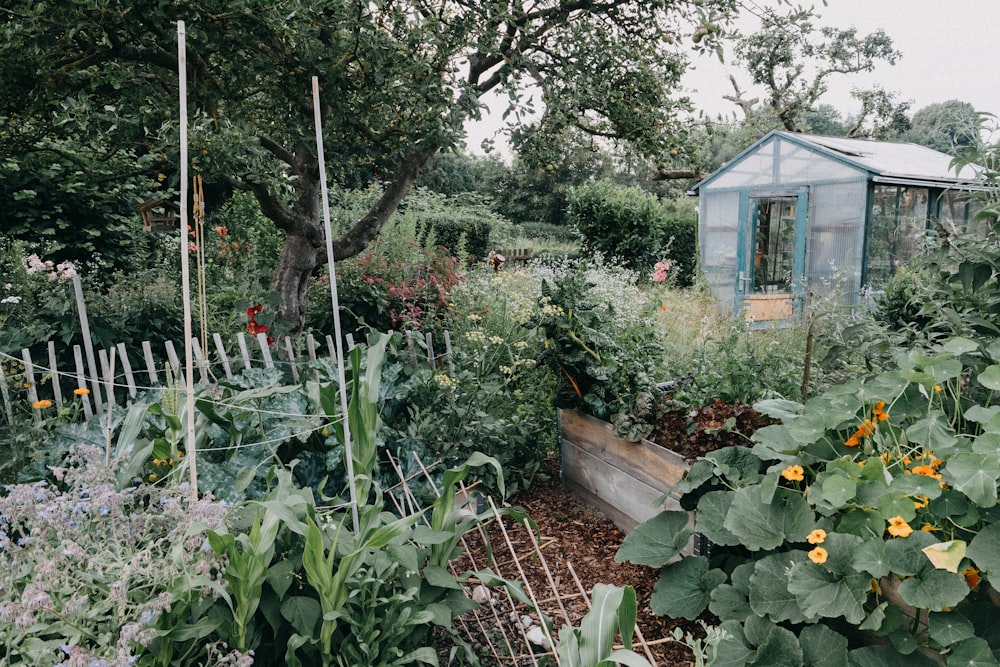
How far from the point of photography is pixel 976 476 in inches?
57.4

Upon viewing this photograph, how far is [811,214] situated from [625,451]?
278 inches

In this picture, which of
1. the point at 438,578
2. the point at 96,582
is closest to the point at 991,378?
the point at 438,578

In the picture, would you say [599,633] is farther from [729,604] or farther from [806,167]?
[806,167]

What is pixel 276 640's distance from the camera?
5.02ft

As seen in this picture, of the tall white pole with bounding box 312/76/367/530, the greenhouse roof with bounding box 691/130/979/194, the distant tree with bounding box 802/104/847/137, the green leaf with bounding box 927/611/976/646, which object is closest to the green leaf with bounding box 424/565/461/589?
the tall white pole with bounding box 312/76/367/530

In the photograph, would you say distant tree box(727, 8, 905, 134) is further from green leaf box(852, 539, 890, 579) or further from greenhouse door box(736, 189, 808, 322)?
green leaf box(852, 539, 890, 579)

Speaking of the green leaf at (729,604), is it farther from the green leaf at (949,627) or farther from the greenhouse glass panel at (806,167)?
the greenhouse glass panel at (806,167)

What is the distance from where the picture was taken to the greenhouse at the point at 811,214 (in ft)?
25.8

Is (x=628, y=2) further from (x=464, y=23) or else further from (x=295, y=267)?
(x=295, y=267)

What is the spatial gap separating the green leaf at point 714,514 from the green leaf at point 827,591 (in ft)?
1.00

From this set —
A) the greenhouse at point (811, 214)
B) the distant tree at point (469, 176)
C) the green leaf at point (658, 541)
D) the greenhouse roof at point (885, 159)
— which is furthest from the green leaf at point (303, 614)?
the distant tree at point (469, 176)

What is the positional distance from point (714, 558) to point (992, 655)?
84cm

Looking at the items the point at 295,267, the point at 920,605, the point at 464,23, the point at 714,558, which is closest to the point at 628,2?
the point at 464,23

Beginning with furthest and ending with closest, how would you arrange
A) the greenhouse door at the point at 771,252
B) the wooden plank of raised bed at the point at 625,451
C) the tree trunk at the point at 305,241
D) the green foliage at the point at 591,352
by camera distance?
the greenhouse door at the point at 771,252 < the tree trunk at the point at 305,241 < the green foliage at the point at 591,352 < the wooden plank of raised bed at the point at 625,451
